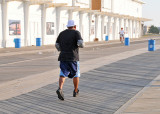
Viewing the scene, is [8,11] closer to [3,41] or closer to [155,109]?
[3,41]

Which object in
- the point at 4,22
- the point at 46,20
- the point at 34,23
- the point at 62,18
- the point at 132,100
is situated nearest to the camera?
the point at 132,100

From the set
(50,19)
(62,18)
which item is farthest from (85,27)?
(50,19)

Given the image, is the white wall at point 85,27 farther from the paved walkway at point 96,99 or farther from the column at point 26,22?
the paved walkway at point 96,99

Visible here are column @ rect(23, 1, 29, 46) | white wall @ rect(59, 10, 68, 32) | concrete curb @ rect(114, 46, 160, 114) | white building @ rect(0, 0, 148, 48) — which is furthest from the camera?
white wall @ rect(59, 10, 68, 32)

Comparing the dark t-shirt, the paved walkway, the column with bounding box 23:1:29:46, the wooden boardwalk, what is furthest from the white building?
the dark t-shirt

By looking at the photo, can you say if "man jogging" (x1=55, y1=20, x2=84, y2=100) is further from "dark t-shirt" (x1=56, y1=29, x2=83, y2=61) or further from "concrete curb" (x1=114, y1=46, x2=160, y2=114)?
"concrete curb" (x1=114, y1=46, x2=160, y2=114)

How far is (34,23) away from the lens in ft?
122

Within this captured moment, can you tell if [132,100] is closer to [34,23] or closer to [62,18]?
[34,23]

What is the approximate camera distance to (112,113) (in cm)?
612

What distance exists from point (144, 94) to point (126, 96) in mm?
445

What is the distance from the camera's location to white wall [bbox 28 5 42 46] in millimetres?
36531

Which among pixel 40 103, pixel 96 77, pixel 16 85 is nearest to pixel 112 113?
pixel 40 103

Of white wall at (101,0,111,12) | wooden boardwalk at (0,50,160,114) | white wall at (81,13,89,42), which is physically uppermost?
white wall at (101,0,111,12)

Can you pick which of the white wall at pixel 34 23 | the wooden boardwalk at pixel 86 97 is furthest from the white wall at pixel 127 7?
the wooden boardwalk at pixel 86 97
